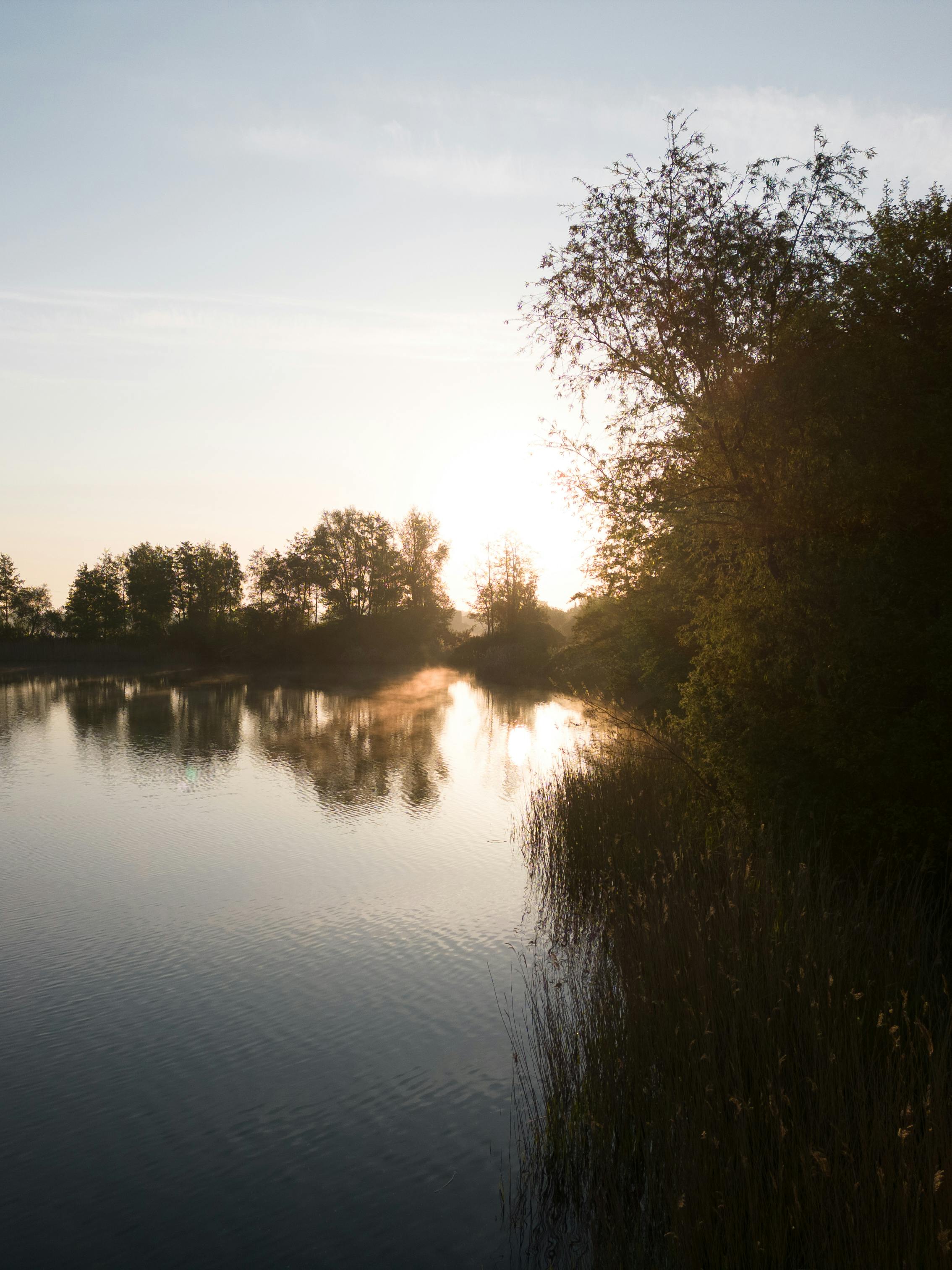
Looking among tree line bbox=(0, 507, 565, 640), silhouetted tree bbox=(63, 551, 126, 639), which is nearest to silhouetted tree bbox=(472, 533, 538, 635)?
tree line bbox=(0, 507, 565, 640)

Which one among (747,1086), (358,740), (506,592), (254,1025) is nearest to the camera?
(747,1086)

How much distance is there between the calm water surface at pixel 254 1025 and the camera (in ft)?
17.6

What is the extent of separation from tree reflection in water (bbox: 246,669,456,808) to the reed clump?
44.0 feet

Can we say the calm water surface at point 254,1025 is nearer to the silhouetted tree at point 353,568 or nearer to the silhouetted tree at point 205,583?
A: the silhouetted tree at point 353,568

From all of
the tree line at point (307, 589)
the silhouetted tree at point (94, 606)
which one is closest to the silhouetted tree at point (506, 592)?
the tree line at point (307, 589)

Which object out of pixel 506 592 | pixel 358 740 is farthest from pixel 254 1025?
pixel 506 592

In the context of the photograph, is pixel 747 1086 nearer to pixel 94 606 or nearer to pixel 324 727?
pixel 324 727

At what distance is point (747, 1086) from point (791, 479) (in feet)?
23.4

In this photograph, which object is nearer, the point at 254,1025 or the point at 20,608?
the point at 254,1025

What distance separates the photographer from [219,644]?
7856cm

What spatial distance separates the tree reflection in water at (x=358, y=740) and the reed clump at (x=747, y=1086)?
1342 centimetres

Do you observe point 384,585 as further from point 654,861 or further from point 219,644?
point 654,861

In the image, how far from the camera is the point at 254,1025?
820 centimetres

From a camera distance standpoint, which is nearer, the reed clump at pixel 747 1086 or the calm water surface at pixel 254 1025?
the reed clump at pixel 747 1086
